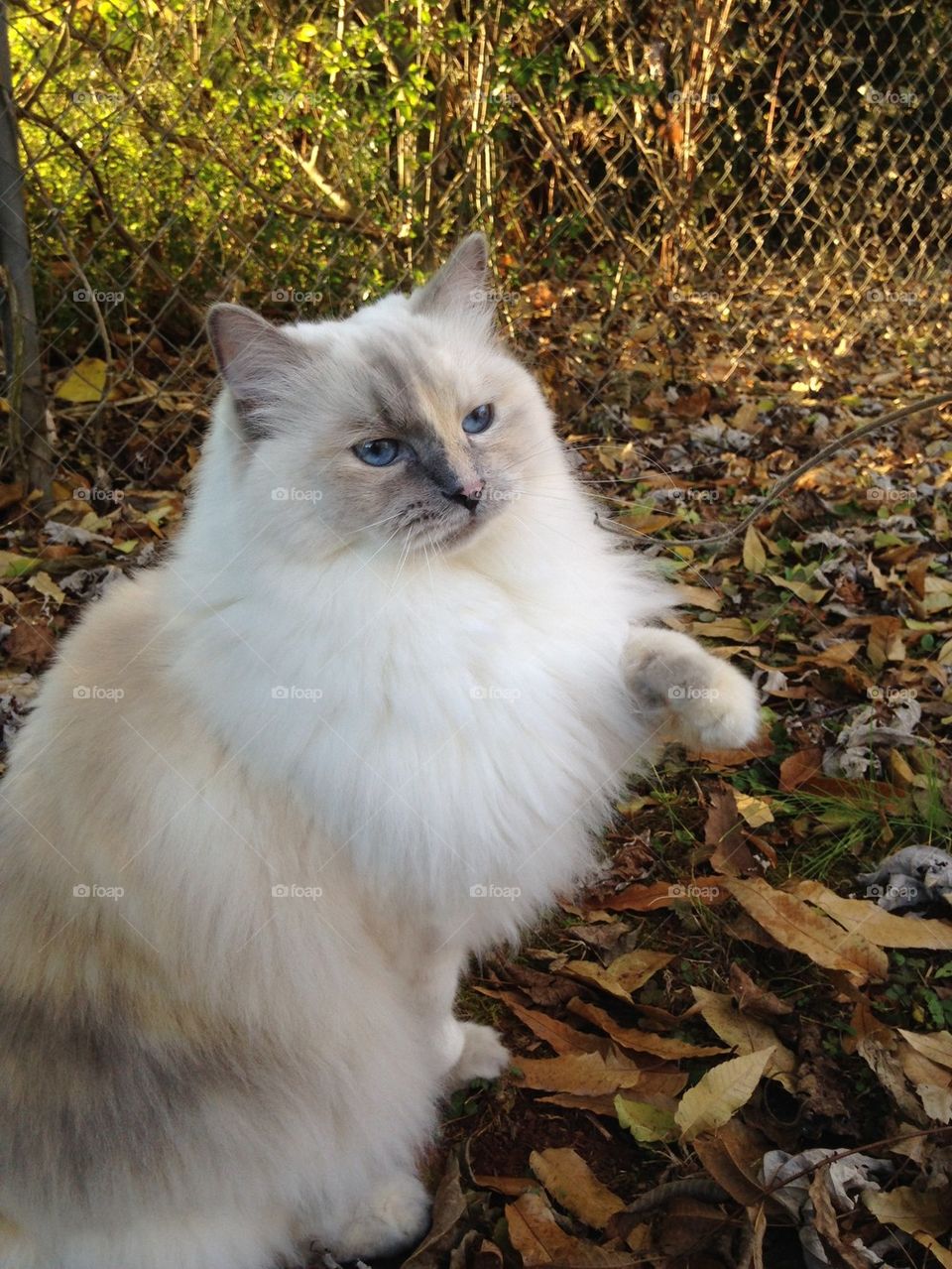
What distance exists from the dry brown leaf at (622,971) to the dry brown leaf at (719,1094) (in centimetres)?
34

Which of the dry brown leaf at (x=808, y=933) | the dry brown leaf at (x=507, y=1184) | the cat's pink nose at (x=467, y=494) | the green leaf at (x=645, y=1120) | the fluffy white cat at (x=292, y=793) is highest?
the cat's pink nose at (x=467, y=494)

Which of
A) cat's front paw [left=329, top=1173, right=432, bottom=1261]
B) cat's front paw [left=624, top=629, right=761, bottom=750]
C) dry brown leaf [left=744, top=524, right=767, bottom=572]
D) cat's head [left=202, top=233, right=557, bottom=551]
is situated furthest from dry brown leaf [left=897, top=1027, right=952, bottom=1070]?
dry brown leaf [left=744, top=524, right=767, bottom=572]

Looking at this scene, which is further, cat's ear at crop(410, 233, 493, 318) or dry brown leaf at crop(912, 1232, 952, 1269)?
cat's ear at crop(410, 233, 493, 318)

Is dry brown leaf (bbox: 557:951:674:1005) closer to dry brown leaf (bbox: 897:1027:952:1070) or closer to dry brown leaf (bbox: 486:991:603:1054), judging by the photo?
dry brown leaf (bbox: 486:991:603:1054)

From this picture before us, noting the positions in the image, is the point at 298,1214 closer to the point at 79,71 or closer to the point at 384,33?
the point at 79,71

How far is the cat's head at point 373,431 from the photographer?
1.79 meters

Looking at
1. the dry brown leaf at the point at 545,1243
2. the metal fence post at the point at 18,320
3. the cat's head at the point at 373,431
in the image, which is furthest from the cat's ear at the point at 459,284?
the metal fence post at the point at 18,320

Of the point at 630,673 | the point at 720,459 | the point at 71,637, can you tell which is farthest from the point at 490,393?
the point at 720,459

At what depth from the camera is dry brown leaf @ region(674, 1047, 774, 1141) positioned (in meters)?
1.92

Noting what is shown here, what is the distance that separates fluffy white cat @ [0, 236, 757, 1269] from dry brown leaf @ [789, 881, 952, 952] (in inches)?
27.4

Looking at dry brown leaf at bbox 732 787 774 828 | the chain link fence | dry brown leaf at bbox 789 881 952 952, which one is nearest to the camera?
dry brown leaf at bbox 789 881 952 952

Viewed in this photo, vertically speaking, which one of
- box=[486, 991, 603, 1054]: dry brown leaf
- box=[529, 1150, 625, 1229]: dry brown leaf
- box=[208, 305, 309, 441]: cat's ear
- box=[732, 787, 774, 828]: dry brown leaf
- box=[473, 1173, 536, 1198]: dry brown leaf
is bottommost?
box=[486, 991, 603, 1054]: dry brown leaf

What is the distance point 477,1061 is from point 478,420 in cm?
139

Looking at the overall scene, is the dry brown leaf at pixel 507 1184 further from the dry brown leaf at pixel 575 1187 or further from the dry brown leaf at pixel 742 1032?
the dry brown leaf at pixel 742 1032
